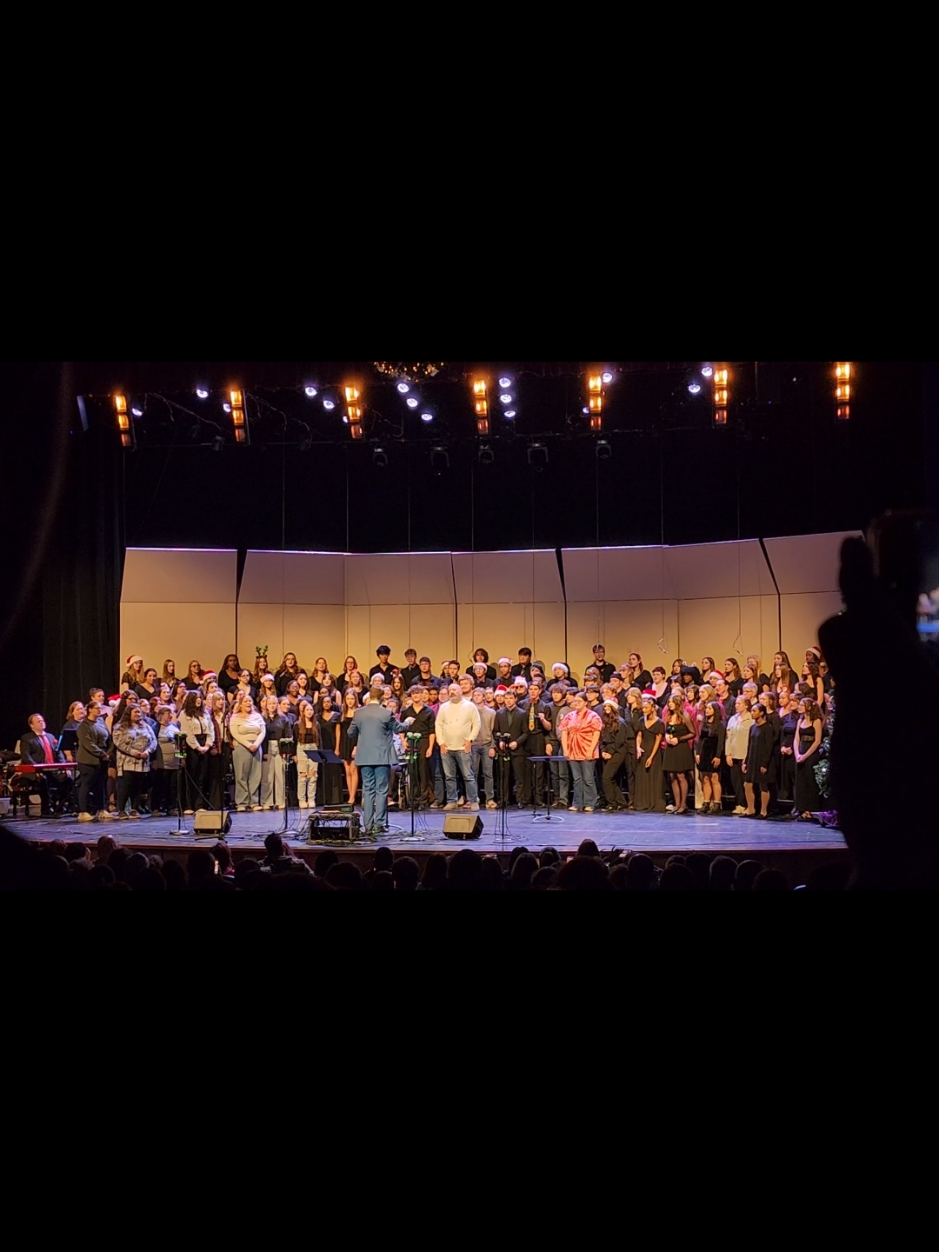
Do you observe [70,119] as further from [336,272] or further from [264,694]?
[264,694]

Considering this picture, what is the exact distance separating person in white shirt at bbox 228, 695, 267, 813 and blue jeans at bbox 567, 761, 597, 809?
4.27 metres

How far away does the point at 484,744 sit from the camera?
51.5 feet

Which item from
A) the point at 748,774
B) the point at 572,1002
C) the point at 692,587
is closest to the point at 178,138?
the point at 572,1002

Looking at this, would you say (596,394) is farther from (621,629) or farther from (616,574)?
(621,629)

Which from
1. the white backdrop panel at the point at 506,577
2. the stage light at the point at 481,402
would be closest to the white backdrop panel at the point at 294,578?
the white backdrop panel at the point at 506,577

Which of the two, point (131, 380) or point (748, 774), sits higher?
point (131, 380)

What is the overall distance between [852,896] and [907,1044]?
417 mm

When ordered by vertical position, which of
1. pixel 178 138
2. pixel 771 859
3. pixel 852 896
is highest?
pixel 178 138

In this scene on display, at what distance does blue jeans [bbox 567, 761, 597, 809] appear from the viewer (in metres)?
15.3

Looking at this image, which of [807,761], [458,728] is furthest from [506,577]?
[807,761]

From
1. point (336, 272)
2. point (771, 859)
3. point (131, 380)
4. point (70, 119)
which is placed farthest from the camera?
point (131, 380)

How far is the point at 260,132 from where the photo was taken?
4105mm

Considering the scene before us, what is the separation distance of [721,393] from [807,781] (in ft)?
18.1

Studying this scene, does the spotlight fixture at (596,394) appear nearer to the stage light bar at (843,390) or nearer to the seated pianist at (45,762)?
the stage light bar at (843,390)
